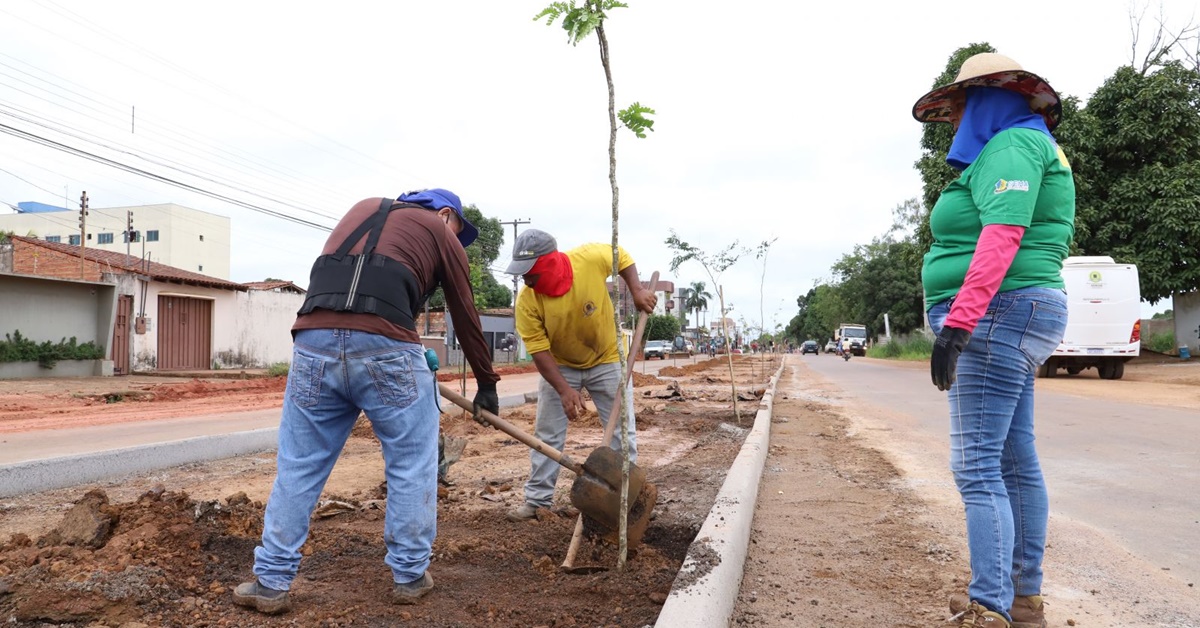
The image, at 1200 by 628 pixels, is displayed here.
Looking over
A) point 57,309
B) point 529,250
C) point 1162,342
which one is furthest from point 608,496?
point 1162,342

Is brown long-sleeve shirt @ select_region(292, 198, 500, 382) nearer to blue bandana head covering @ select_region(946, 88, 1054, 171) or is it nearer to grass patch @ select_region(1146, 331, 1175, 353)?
blue bandana head covering @ select_region(946, 88, 1054, 171)

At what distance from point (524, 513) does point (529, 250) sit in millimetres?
1396

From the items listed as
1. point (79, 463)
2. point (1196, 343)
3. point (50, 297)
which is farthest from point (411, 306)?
point (1196, 343)

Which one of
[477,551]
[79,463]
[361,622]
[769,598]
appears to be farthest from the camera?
[79,463]

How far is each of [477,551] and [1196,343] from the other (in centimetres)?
2449

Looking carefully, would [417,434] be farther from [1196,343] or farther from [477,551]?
[1196,343]

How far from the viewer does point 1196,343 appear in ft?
68.3

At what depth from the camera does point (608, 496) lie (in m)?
3.25

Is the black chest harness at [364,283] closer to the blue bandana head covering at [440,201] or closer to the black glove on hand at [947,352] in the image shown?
the blue bandana head covering at [440,201]

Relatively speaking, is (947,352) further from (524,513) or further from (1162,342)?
(1162,342)

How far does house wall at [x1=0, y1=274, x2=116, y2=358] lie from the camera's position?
1831cm

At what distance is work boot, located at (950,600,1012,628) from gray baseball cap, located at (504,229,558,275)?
8.07 ft

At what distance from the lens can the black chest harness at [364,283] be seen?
101 inches

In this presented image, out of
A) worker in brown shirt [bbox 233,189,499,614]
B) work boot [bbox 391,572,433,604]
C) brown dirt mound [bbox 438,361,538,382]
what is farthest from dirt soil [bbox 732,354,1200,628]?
brown dirt mound [bbox 438,361,538,382]
